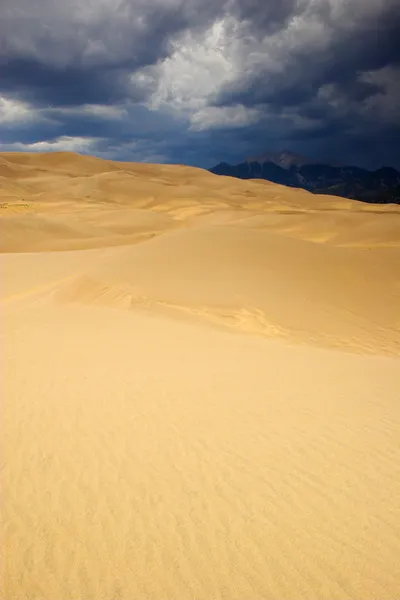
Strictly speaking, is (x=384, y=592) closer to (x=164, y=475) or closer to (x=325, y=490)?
(x=325, y=490)

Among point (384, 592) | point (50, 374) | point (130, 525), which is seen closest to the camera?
point (384, 592)

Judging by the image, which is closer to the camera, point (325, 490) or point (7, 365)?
point (325, 490)

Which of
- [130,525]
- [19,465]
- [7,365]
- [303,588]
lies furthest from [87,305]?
[303,588]

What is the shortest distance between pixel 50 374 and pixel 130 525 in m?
3.70

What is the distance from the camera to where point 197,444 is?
16.3ft

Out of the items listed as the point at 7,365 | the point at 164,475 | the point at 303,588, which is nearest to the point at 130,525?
the point at 164,475

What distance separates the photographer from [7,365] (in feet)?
24.3

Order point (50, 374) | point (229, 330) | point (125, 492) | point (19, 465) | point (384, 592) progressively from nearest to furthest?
1. point (384, 592)
2. point (125, 492)
3. point (19, 465)
4. point (50, 374)
5. point (229, 330)

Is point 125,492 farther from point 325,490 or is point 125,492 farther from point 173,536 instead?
point 325,490

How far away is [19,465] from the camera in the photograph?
4566 mm

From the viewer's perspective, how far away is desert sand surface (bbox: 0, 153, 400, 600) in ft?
10.9

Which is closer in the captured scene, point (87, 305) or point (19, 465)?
point (19, 465)

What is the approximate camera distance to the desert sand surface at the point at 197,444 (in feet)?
10.9

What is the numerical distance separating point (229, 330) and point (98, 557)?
298 inches
